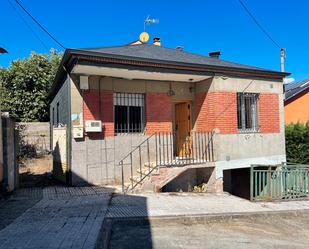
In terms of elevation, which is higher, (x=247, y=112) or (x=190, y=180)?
(x=247, y=112)

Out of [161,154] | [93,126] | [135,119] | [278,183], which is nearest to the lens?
[93,126]

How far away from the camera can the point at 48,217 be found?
650cm

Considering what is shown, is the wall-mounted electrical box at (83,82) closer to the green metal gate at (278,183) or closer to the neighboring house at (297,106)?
the green metal gate at (278,183)

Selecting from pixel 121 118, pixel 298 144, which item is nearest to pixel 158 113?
pixel 121 118

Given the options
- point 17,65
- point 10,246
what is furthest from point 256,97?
point 17,65

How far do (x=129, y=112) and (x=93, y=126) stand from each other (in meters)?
1.60

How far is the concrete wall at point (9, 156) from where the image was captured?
28.1ft

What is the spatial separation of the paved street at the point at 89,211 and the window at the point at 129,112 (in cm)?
230

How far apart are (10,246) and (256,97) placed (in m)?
10.4

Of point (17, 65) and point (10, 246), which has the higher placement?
point (17, 65)

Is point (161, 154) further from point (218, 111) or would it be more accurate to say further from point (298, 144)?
point (298, 144)

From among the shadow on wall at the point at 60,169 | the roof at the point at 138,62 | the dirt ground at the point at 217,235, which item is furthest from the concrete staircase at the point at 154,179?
the roof at the point at 138,62

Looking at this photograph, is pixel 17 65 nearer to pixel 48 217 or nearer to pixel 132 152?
pixel 132 152

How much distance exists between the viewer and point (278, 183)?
33.7ft
